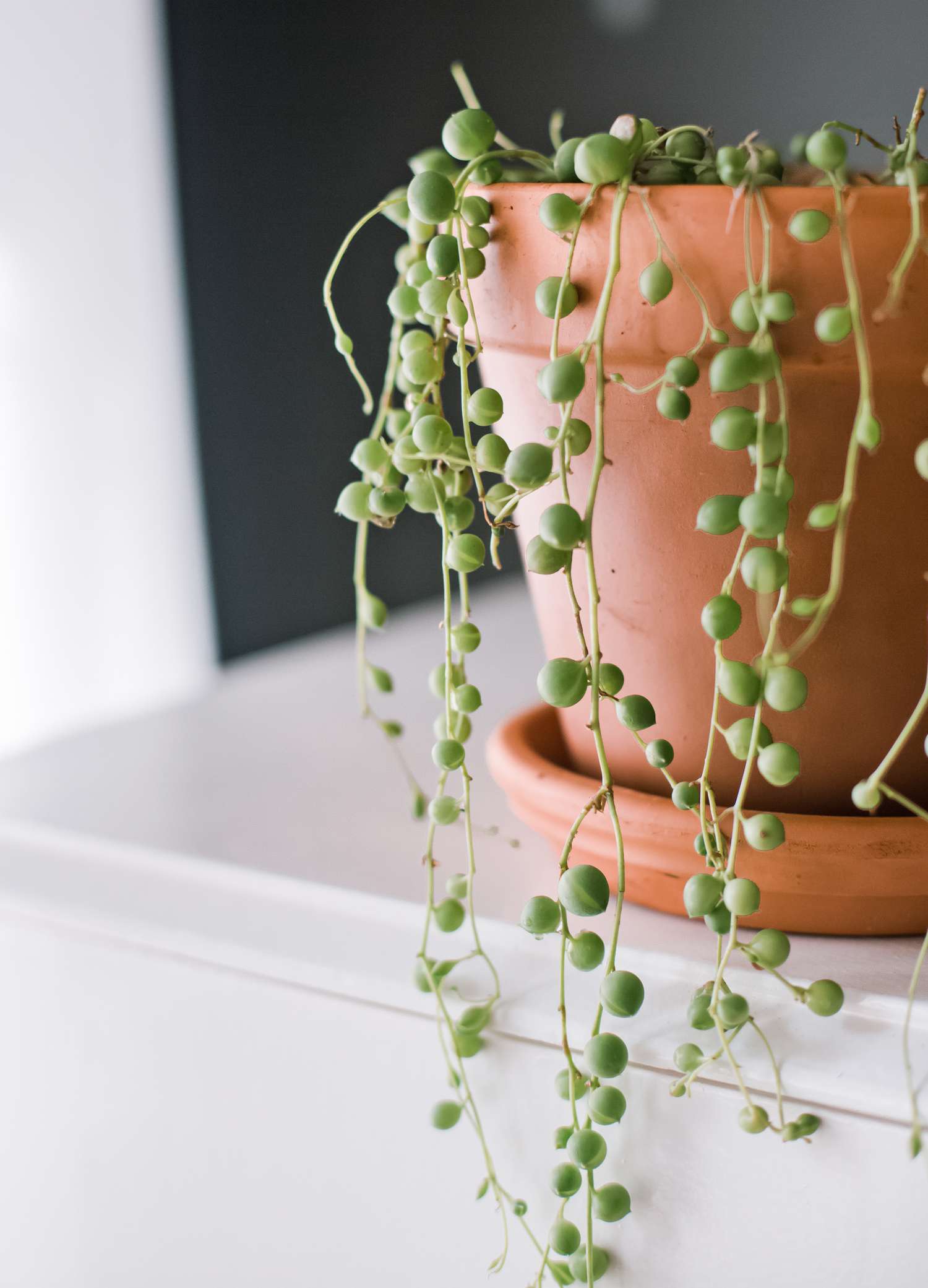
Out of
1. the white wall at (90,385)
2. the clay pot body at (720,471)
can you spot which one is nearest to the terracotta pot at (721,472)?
the clay pot body at (720,471)

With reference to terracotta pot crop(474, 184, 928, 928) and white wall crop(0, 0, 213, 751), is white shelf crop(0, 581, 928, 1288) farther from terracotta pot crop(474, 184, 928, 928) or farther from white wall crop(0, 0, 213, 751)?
white wall crop(0, 0, 213, 751)

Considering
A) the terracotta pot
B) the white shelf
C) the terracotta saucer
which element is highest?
the terracotta pot

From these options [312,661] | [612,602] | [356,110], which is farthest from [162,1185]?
[356,110]

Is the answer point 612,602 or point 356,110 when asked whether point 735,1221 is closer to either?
point 612,602

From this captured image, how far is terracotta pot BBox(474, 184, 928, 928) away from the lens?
1.11 ft

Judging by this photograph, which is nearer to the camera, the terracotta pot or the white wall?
the terracotta pot

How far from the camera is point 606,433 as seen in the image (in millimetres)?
392

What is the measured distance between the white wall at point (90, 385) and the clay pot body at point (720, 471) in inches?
48.9

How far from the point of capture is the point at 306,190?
5.78ft

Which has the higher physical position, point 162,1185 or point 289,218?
point 289,218

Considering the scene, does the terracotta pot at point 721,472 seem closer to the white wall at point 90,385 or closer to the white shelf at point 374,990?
the white shelf at point 374,990

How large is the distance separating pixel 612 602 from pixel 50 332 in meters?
1.43

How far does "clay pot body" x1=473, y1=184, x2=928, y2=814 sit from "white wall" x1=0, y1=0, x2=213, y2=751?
1.24 metres

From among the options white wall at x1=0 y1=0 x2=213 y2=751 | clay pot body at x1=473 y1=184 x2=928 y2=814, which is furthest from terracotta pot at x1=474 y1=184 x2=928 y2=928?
white wall at x1=0 y1=0 x2=213 y2=751
